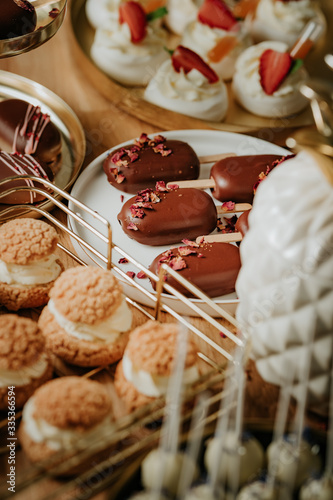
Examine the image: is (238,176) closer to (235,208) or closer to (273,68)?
(235,208)

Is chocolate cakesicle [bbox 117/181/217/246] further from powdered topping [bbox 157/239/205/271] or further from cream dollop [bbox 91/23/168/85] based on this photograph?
cream dollop [bbox 91/23/168/85]

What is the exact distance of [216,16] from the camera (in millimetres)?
2057

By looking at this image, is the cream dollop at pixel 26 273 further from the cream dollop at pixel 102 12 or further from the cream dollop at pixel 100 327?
the cream dollop at pixel 102 12

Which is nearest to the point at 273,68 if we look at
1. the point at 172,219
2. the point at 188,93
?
the point at 188,93

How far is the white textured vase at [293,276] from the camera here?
0.88 meters

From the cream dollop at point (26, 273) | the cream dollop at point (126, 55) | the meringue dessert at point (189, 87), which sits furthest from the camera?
the cream dollop at point (126, 55)

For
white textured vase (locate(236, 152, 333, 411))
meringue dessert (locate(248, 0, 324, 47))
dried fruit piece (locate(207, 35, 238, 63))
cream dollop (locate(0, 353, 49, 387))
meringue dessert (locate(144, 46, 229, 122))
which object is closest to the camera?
white textured vase (locate(236, 152, 333, 411))

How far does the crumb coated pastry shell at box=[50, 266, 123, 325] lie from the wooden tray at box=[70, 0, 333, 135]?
882mm

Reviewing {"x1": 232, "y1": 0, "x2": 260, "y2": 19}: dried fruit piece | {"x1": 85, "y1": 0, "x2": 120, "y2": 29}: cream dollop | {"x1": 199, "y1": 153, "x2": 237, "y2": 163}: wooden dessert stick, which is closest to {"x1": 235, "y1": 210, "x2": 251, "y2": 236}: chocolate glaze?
{"x1": 199, "y1": 153, "x2": 237, "y2": 163}: wooden dessert stick

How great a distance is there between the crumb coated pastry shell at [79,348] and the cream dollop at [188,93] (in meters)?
0.96

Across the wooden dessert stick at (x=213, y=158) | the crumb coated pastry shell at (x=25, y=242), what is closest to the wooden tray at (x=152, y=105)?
the wooden dessert stick at (x=213, y=158)

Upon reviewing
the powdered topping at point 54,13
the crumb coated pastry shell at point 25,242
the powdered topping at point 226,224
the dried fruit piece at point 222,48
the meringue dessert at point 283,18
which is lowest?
the powdered topping at point 226,224

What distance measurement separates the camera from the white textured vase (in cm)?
88

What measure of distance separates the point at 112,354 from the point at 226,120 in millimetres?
1106
